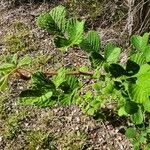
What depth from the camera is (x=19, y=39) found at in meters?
3.95

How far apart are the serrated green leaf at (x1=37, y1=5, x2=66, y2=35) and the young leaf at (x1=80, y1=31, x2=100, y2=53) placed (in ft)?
0.33

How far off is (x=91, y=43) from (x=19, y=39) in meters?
2.93

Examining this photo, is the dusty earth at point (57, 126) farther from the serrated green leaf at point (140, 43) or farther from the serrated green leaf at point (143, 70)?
the serrated green leaf at point (143, 70)

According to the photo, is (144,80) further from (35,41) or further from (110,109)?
Answer: (35,41)

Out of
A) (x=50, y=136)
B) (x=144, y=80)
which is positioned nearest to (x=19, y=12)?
(x=50, y=136)

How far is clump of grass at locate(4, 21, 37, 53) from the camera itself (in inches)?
152

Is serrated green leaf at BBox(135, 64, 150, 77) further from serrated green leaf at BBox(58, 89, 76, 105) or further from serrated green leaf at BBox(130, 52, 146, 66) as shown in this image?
serrated green leaf at BBox(58, 89, 76, 105)

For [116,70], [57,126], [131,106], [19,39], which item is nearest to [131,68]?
[116,70]

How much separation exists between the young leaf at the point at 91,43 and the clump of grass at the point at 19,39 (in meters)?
2.78

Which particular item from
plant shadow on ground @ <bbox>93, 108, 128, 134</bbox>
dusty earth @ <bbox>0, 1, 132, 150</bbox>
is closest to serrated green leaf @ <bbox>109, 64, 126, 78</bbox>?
dusty earth @ <bbox>0, 1, 132, 150</bbox>

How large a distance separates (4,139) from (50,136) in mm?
384

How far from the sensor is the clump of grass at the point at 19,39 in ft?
12.7

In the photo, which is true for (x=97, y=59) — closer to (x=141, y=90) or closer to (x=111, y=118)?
(x=141, y=90)

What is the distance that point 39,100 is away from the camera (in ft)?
3.38
